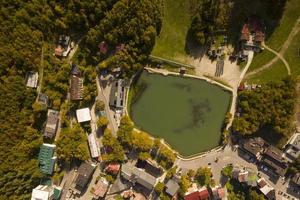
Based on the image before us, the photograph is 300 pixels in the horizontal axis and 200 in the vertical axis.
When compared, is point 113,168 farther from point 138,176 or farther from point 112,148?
point 138,176

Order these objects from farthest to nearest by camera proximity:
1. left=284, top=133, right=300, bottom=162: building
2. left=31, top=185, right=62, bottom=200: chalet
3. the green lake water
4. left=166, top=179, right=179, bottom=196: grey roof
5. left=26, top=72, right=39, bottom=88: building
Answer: left=166, top=179, right=179, bottom=196: grey roof → the green lake water → left=31, top=185, right=62, bottom=200: chalet → left=284, top=133, right=300, bottom=162: building → left=26, top=72, right=39, bottom=88: building

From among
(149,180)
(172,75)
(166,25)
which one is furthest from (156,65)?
(149,180)

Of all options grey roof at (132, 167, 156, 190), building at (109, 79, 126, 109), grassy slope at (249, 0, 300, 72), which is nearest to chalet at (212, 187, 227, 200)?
grey roof at (132, 167, 156, 190)

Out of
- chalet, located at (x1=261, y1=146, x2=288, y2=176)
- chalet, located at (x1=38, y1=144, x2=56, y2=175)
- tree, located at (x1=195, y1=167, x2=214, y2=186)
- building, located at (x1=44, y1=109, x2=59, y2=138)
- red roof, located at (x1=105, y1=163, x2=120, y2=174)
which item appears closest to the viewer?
chalet, located at (x1=261, y1=146, x2=288, y2=176)

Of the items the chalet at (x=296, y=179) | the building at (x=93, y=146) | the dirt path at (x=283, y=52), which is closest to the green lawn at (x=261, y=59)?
the dirt path at (x=283, y=52)

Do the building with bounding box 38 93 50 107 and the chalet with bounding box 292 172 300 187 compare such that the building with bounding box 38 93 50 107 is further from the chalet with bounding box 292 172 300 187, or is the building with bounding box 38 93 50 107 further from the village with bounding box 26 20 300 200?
the chalet with bounding box 292 172 300 187

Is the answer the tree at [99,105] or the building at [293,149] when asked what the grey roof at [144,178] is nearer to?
the tree at [99,105]
